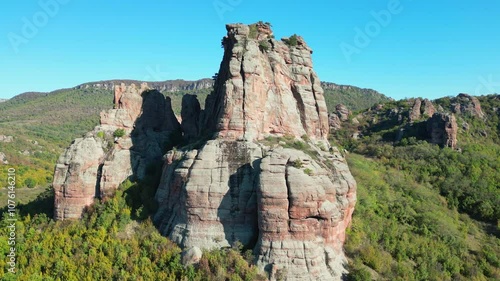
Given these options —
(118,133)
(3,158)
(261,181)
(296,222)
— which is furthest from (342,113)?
(3,158)

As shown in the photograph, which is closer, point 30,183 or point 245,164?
point 245,164

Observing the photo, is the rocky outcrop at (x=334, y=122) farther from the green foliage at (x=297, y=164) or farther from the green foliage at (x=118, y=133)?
the green foliage at (x=297, y=164)

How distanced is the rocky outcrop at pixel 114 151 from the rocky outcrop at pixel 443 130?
5684 centimetres

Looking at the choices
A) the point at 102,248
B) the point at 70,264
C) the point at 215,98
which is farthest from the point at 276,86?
the point at 70,264

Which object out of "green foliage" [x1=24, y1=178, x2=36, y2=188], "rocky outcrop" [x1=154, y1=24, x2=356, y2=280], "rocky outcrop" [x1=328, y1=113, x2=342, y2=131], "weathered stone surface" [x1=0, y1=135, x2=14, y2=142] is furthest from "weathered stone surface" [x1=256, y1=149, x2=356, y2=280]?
"weathered stone surface" [x1=0, y1=135, x2=14, y2=142]

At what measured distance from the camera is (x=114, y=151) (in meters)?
37.0

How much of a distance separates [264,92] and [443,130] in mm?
54561

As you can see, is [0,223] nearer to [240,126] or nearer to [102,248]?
[102,248]

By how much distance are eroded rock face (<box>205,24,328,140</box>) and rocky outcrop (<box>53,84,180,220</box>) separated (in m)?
7.03

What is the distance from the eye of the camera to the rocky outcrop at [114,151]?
3466 cm

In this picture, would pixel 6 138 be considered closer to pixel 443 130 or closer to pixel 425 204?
pixel 425 204

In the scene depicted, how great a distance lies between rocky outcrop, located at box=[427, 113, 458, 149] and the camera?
237ft

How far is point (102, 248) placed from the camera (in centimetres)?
3033

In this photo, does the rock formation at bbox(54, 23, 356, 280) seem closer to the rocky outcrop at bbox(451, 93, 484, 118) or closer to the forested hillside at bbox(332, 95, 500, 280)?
the forested hillside at bbox(332, 95, 500, 280)
